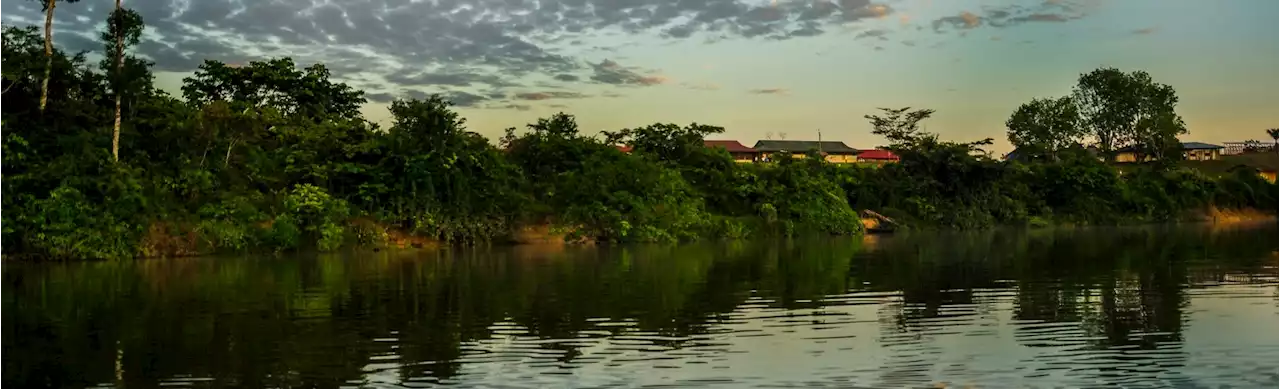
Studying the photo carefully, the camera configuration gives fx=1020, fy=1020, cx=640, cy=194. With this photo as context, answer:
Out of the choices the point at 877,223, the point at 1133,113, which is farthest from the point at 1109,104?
the point at 877,223

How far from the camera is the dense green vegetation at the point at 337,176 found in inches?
1203

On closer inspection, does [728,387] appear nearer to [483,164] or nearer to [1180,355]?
[1180,355]

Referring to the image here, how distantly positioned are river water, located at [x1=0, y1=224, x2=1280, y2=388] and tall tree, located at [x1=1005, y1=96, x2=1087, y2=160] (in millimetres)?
55604

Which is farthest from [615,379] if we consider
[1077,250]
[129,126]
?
[129,126]

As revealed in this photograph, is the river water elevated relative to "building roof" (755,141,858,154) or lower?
lower

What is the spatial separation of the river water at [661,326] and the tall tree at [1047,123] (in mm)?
55604

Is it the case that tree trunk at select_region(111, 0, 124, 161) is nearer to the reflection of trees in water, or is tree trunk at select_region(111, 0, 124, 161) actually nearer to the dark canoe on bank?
the reflection of trees in water

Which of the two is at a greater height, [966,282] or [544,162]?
[544,162]

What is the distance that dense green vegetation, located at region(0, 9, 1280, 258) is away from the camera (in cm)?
3055

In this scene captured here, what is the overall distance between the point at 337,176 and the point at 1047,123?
59.2 m

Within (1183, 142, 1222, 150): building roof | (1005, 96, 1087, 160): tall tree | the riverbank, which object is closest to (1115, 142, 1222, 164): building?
(1183, 142, 1222, 150): building roof

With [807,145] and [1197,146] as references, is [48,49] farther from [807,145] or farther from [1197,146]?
[1197,146]

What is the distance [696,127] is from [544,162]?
9.03 m

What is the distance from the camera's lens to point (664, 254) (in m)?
32.3
